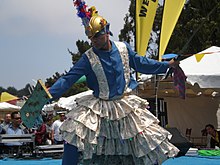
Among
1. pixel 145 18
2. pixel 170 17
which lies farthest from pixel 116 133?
pixel 145 18

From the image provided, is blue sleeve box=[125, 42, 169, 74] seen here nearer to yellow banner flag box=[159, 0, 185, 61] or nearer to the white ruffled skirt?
the white ruffled skirt

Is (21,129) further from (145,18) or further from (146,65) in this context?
(146,65)

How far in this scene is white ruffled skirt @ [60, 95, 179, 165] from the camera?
3.66 metres

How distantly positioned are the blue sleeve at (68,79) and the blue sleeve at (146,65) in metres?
A: 0.41

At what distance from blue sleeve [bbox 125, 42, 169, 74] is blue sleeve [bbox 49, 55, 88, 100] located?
1.33ft

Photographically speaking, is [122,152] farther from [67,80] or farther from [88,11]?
[88,11]

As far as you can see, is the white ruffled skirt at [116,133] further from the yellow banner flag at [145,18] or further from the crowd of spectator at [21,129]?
the yellow banner flag at [145,18]

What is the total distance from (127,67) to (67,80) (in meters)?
0.50

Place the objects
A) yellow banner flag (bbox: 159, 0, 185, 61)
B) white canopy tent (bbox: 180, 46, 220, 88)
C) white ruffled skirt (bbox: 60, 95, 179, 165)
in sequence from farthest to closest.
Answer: white canopy tent (bbox: 180, 46, 220, 88) < yellow banner flag (bbox: 159, 0, 185, 61) < white ruffled skirt (bbox: 60, 95, 179, 165)

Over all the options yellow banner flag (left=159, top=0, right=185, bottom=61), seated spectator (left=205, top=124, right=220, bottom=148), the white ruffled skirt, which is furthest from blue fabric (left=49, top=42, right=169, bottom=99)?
seated spectator (left=205, top=124, right=220, bottom=148)

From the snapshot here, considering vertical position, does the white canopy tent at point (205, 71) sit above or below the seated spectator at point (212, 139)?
above

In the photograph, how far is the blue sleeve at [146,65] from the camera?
13.2 feet

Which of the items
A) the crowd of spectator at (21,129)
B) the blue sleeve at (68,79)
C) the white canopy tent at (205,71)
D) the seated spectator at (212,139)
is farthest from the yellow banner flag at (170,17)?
the blue sleeve at (68,79)

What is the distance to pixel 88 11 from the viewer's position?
13.1ft
